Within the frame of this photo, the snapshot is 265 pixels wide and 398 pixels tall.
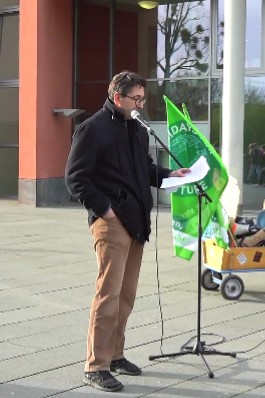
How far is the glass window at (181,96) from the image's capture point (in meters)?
18.2

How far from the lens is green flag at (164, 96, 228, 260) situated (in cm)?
578

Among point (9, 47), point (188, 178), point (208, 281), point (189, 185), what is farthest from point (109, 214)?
point (9, 47)

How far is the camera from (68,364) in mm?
5453

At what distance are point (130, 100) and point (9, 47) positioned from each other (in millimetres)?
17321

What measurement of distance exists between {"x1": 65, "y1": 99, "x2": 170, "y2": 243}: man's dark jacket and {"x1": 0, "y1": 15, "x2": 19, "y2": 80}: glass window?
1662 centimetres

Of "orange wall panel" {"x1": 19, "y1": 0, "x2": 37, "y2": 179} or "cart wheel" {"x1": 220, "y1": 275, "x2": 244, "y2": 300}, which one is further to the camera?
"orange wall panel" {"x1": 19, "y1": 0, "x2": 37, "y2": 179}

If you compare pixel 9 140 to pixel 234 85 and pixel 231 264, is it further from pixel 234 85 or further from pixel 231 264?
pixel 231 264

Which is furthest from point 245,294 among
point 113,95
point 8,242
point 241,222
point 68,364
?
point 8,242

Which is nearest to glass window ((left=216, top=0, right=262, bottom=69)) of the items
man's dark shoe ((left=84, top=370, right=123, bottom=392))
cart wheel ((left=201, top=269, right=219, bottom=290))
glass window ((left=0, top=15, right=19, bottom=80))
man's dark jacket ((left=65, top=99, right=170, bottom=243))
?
glass window ((left=0, top=15, right=19, bottom=80))

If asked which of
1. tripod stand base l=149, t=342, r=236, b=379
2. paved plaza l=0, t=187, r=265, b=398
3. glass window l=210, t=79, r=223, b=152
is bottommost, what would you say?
paved plaza l=0, t=187, r=265, b=398

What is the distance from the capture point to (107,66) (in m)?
20.0

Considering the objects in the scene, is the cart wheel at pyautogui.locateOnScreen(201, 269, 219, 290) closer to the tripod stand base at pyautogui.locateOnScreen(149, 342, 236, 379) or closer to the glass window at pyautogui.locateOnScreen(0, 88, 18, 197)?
the tripod stand base at pyautogui.locateOnScreen(149, 342, 236, 379)

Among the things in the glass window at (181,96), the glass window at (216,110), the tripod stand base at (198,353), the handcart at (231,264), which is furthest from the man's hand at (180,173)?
the glass window at (181,96)

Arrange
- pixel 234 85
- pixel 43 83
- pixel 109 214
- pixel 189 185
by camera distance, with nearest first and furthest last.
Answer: pixel 109 214 < pixel 189 185 < pixel 234 85 < pixel 43 83
